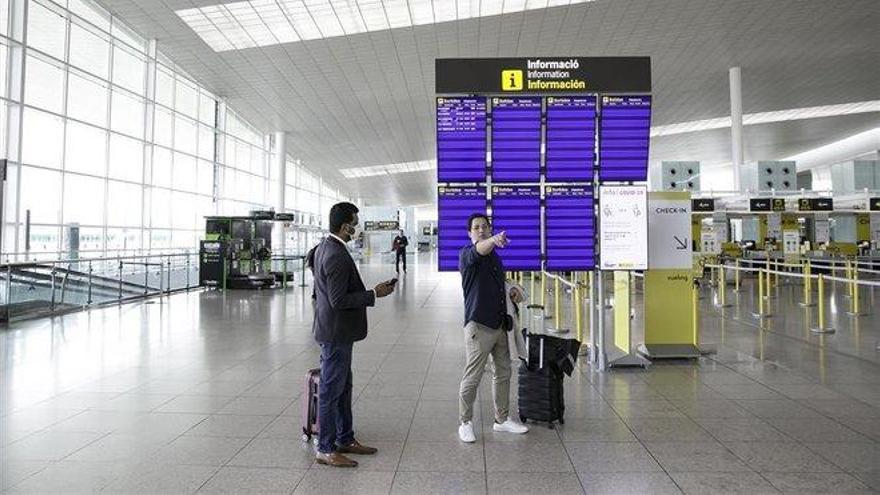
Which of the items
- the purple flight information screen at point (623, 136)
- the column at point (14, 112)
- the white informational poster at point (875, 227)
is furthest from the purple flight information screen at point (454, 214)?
the white informational poster at point (875, 227)

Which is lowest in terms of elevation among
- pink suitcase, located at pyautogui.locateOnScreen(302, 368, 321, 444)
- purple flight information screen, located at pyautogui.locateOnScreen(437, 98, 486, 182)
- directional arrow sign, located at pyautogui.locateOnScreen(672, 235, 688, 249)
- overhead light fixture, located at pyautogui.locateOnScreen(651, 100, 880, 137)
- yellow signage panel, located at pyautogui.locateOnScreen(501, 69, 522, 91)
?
pink suitcase, located at pyautogui.locateOnScreen(302, 368, 321, 444)

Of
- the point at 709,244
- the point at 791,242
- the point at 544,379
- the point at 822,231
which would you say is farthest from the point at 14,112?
the point at 822,231

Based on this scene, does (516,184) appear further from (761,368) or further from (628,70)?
(761,368)

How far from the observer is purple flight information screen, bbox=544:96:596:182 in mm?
6152

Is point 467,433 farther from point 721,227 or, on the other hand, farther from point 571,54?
point 721,227

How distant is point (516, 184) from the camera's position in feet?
20.0

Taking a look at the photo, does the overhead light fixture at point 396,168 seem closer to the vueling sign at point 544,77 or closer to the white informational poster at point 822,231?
the white informational poster at point 822,231

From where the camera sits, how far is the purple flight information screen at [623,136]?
6203mm

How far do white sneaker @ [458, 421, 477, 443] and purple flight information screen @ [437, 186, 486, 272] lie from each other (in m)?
2.13

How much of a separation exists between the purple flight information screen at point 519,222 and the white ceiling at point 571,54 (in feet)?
42.2

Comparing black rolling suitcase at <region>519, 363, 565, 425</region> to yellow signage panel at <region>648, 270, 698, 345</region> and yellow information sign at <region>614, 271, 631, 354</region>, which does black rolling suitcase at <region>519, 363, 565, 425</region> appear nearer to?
yellow information sign at <region>614, 271, 631, 354</region>

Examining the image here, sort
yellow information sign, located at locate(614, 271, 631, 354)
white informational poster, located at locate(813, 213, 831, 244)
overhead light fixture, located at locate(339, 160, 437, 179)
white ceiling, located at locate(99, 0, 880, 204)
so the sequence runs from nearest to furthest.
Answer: yellow information sign, located at locate(614, 271, 631, 354)
white ceiling, located at locate(99, 0, 880, 204)
white informational poster, located at locate(813, 213, 831, 244)
overhead light fixture, located at locate(339, 160, 437, 179)

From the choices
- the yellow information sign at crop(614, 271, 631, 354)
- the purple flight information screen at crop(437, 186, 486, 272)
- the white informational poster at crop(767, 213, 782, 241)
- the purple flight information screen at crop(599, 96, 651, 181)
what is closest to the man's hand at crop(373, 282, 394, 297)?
the purple flight information screen at crop(437, 186, 486, 272)

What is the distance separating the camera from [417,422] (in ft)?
14.9
